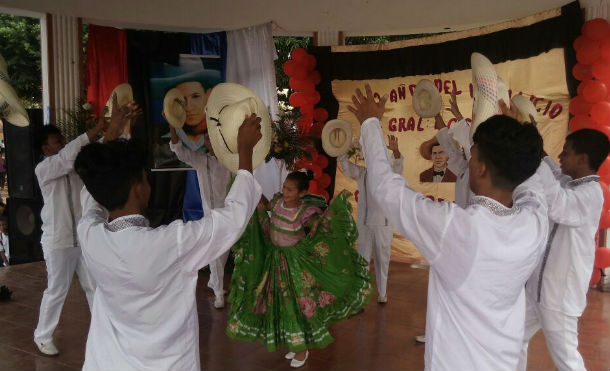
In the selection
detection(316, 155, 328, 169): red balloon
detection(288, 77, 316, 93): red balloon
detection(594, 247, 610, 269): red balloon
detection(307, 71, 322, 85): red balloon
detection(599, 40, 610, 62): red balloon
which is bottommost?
detection(594, 247, 610, 269): red balloon

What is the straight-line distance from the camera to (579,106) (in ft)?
15.7

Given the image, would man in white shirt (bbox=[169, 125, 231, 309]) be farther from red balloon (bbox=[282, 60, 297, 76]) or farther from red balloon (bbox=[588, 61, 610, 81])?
red balloon (bbox=[588, 61, 610, 81])

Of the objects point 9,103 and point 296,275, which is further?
point 296,275

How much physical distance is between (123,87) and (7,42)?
897 cm

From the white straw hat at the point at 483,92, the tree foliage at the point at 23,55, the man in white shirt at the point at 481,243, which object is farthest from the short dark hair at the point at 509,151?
the tree foliage at the point at 23,55

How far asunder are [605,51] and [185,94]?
15.5 ft

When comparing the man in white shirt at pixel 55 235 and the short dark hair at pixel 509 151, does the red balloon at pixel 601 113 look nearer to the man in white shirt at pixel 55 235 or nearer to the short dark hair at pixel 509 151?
the short dark hair at pixel 509 151

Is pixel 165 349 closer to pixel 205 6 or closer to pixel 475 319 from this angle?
pixel 475 319

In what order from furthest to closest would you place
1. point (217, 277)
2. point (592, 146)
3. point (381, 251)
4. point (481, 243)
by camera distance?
point (381, 251), point (217, 277), point (592, 146), point (481, 243)

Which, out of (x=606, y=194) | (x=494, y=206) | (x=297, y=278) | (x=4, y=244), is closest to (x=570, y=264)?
(x=494, y=206)

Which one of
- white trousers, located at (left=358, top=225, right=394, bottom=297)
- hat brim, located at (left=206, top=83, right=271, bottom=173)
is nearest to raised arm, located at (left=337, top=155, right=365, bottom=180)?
→ white trousers, located at (left=358, top=225, right=394, bottom=297)

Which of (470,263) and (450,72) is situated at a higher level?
(450,72)

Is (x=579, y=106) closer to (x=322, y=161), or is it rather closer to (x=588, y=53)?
(x=588, y=53)

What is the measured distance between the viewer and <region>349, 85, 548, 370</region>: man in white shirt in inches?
61.9
